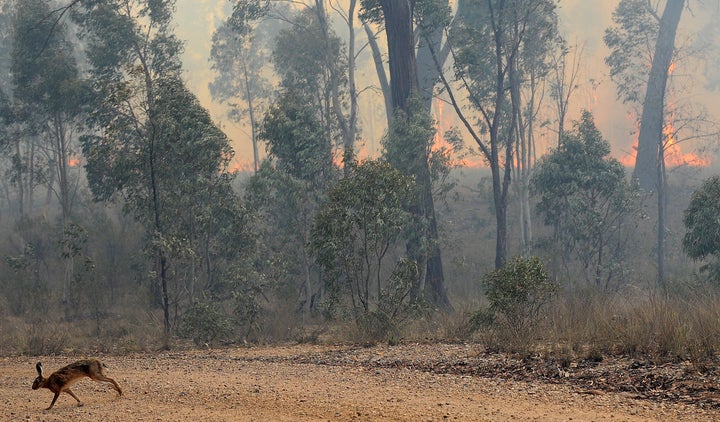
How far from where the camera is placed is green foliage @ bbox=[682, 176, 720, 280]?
61.2 feet

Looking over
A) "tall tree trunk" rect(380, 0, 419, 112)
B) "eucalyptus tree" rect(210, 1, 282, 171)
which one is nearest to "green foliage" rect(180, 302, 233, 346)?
"tall tree trunk" rect(380, 0, 419, 112)

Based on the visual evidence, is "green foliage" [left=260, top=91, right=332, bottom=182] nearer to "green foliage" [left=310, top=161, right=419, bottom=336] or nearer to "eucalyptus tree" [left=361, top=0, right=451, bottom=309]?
"eucalyptus tree" [left=361, top=0, right=451, bottom=309]

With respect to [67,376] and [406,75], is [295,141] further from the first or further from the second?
[67,376]

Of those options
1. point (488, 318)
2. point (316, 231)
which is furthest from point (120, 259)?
point (488, 318)

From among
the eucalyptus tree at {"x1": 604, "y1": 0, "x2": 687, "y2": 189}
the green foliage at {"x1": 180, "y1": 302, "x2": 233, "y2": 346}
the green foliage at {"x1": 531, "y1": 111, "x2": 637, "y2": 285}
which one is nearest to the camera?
the green foliage at {"x1": 180, "y1": 302, "x2": 233, "y2": 346}

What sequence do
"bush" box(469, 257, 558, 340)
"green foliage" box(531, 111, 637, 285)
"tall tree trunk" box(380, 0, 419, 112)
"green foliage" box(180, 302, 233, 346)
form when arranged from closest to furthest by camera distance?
"bush" box(469, 257, 558, 340) < "green foliage" box(180, 302, 233, 346) < "tall tree trunk" box(380, 0, 419, 112) < "green foliage" box(531, 111, 637, 285)

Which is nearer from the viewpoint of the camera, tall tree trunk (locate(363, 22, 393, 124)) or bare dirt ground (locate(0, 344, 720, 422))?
bare dirt ground (locate(0, 344, 720, 422))

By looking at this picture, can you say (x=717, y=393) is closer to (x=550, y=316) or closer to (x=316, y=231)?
(x=550, y=316)

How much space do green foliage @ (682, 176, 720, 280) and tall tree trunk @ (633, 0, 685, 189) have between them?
67.8 feet

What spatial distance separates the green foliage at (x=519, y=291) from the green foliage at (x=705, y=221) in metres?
7.41

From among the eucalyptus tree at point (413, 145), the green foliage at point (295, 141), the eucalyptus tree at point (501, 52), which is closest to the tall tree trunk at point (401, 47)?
the eucalyptus tree at point (413, 145)

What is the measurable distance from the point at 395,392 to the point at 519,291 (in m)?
4.53

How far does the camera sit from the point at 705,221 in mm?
18812

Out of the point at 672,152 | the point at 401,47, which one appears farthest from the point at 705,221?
the point at 672,152
